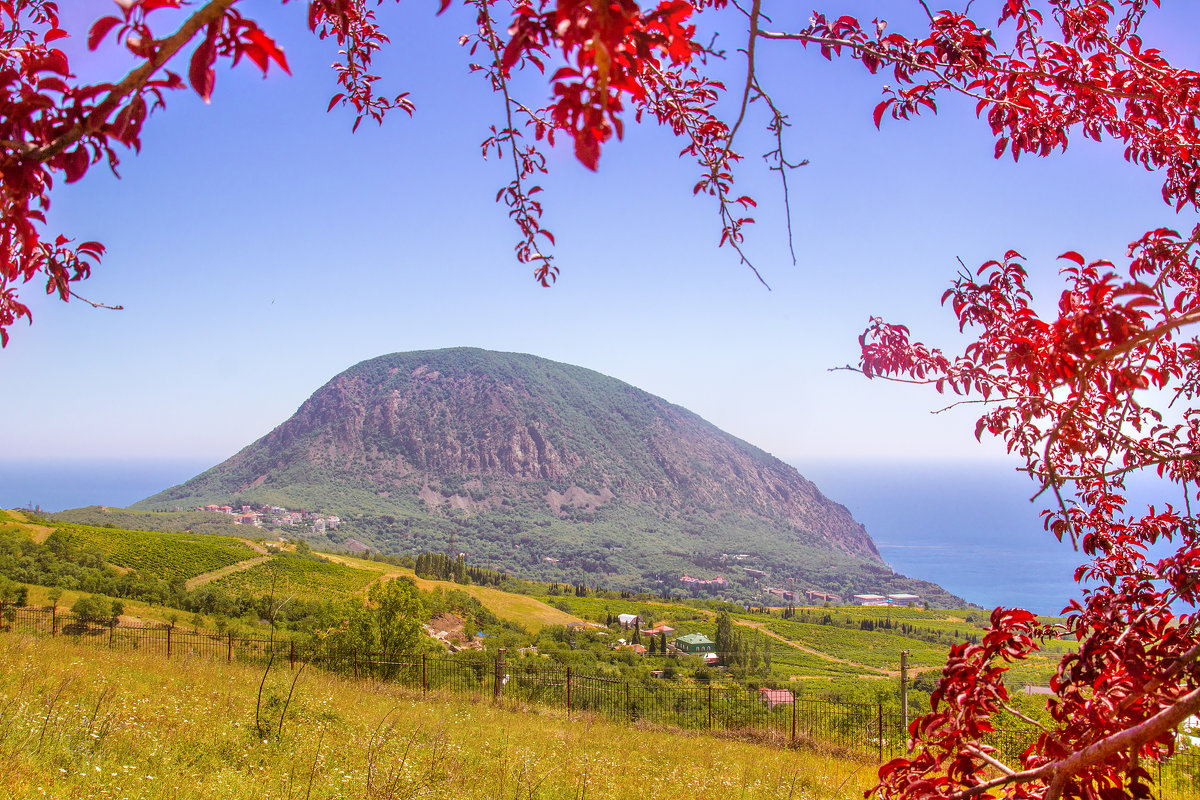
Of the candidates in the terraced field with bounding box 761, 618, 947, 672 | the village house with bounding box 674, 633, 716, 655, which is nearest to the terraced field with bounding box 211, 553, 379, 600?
the village house with bounding box 674, 633, 716, 655

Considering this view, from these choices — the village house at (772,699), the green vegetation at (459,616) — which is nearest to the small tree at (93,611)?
the green vegetation at (459,616)

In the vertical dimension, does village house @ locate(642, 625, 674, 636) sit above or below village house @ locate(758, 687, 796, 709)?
below

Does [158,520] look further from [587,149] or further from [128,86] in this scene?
[587,149]

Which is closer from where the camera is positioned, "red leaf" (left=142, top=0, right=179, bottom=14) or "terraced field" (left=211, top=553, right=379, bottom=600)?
"red leaf" (left=142, top=0, right=179, bottom=14)

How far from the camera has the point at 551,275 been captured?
7.53 ft

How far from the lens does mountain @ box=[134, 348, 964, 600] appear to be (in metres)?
130

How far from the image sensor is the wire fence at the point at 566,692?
11086mm

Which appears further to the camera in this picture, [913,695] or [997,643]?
[913,695]

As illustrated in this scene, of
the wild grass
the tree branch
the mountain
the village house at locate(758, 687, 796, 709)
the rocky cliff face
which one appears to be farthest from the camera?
the rocky cliff face

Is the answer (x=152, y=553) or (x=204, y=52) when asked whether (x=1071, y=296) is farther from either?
(x=152, y=553)

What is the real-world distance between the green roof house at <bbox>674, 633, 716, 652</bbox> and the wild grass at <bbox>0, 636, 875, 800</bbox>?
142 feet

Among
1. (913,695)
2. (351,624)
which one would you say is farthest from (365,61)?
(913,695)

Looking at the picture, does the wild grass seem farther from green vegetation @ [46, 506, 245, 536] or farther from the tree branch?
green vegetation @ [46, 506, 245, 536]

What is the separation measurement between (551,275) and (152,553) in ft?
194
